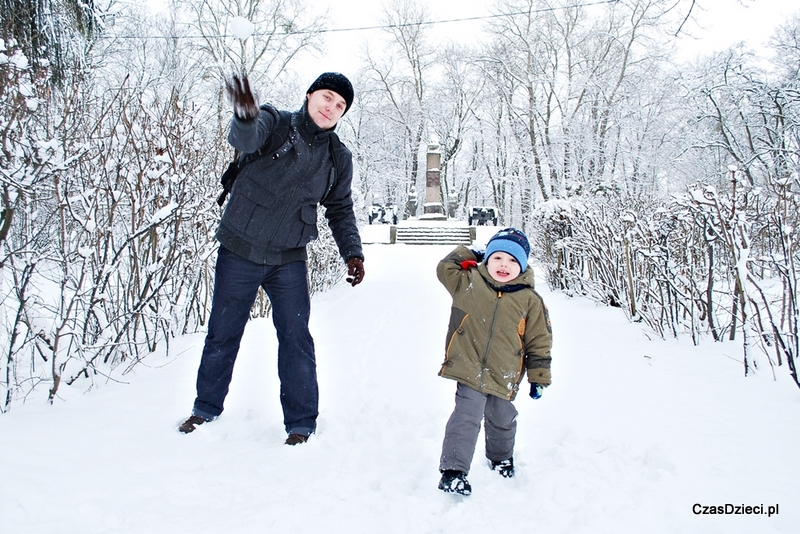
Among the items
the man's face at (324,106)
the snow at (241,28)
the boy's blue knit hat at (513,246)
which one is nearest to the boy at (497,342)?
the boy's blue knit hat at (513,246)

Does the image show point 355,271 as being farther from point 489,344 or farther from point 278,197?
point 489,344

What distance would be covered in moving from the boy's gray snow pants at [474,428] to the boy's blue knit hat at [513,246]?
22.3 inches

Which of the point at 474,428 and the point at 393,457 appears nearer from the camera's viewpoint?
the point at 474,428

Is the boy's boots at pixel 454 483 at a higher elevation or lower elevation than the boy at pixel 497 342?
lower

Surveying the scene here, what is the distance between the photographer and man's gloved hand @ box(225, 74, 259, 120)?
1.90 meters

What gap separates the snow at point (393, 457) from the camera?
172 cm

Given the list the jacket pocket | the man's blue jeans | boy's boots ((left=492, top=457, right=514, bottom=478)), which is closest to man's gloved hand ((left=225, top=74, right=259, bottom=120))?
the jacket pocket

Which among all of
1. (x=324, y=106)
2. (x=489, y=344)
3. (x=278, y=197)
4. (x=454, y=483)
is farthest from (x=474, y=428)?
(x=324, y=106)

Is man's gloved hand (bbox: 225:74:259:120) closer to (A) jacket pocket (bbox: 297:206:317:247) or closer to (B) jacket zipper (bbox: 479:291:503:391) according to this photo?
(A) jacket pocket (bbox: 297:206:317:247)

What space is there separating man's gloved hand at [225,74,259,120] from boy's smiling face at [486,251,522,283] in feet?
3.68

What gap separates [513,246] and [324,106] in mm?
1030

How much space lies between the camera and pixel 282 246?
7.65 feet

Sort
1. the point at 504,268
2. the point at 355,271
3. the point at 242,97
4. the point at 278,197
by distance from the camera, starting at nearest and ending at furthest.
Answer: the point at 242,97 < the point at 504,268 < the point at 278,197 < the point at 355,271

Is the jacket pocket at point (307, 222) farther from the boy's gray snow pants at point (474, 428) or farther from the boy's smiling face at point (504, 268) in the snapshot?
the boy's gray snow pants at point (474, 428)
